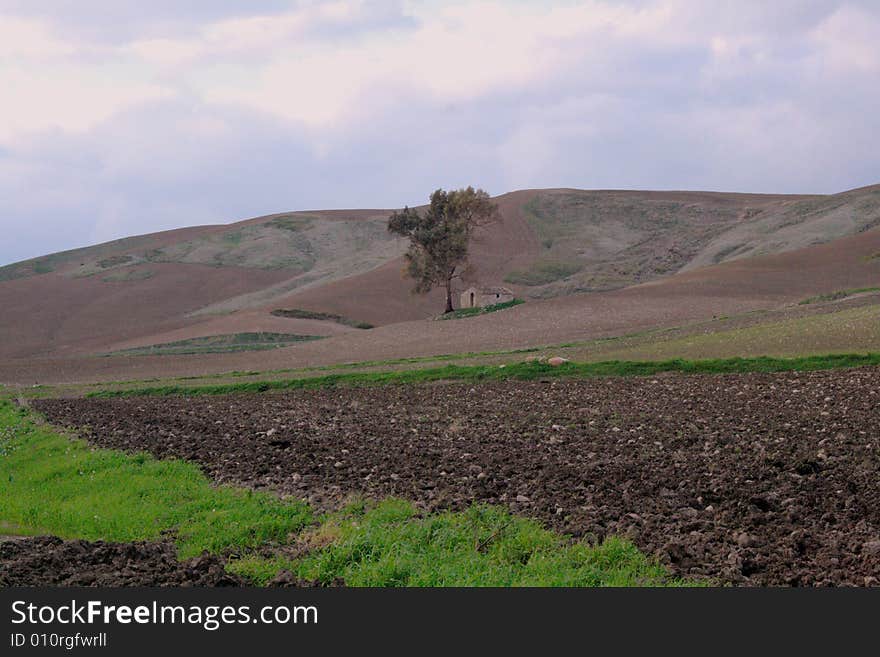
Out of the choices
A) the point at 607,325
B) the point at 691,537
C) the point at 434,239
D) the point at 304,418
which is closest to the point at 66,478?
the point at 304,418

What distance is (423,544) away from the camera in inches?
397

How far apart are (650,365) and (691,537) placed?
24.2 metres

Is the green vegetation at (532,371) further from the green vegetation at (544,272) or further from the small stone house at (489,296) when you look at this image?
the green vegetation at (544,272)

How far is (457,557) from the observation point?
31.4 ft

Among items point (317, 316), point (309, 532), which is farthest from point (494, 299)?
point (309, 532)

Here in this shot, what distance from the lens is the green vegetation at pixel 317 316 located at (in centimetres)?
9375

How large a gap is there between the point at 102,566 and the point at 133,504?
16.0 feet

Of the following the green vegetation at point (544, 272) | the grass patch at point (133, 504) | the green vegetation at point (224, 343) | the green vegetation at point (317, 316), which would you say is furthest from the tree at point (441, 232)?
the grass patch at point (133, 504)

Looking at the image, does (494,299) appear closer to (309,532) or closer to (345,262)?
(345,262)

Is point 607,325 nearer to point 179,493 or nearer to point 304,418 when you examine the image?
point 304,418

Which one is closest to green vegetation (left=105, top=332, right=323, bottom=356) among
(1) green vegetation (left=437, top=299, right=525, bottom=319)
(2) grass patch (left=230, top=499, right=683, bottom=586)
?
(1) green vegetation (left=437, top=299, right=525, bottom=319)

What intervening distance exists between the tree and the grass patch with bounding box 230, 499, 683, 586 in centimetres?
7569

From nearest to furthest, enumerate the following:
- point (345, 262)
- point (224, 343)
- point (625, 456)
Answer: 1. point (625, 456)
2. point (224, 343)
3. point (345, 262)

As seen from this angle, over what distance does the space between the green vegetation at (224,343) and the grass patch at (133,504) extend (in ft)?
180
